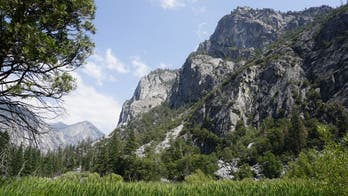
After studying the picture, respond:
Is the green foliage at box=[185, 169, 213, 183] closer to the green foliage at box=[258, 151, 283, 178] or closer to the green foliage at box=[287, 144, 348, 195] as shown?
the green foliage at box=[287, 144, 348, 195]

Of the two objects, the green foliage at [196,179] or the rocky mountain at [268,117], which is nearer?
the green foliage at [196,179]

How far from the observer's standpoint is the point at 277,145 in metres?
115

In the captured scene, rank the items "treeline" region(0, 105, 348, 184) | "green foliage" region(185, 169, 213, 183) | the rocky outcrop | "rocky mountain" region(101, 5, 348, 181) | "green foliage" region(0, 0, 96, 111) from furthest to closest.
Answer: the rocky outcrop < "rocky mountain" region(101, 5, 348, 181) < "treeline" region(0, 105, 348, 184) < "green foliage" region(185, 169, 213, 183) < "green foliage" region(0, 0, 96, 111)

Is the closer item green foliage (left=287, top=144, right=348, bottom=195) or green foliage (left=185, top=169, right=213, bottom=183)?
green foliage (left=287, top=144, right=348, bottom=195)

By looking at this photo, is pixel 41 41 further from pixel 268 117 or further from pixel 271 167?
pixel 268 117

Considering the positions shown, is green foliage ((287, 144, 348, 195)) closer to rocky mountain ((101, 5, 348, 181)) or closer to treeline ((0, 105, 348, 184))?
treeline ((0, 105, 348, 184))

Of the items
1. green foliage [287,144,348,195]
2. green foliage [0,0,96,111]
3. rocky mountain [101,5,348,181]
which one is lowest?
green foliage [287,144,348,195]

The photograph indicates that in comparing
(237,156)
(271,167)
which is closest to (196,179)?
(271,167)

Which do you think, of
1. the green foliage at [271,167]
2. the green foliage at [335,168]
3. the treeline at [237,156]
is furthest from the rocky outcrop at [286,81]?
the green foliage at [335,168]

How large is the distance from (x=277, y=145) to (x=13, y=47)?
114m

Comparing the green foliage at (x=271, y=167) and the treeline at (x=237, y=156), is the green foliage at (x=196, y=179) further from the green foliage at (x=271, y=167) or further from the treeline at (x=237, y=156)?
the green foliage at (x=271, y=167)

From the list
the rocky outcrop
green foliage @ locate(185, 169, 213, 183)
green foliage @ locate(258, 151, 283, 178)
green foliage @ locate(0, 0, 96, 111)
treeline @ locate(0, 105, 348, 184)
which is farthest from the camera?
the rocky outcrop

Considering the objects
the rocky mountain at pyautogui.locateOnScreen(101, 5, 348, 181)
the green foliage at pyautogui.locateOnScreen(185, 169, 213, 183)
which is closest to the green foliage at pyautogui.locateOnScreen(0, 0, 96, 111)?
the green foliage at pyautogui.locateOnScreen(185, 169, 213, 183)

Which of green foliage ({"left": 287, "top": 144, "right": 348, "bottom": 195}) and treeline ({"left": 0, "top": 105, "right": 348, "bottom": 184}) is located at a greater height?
treeline ({"left": 0, "top": 105, "right": 348, "bottom": 184})
